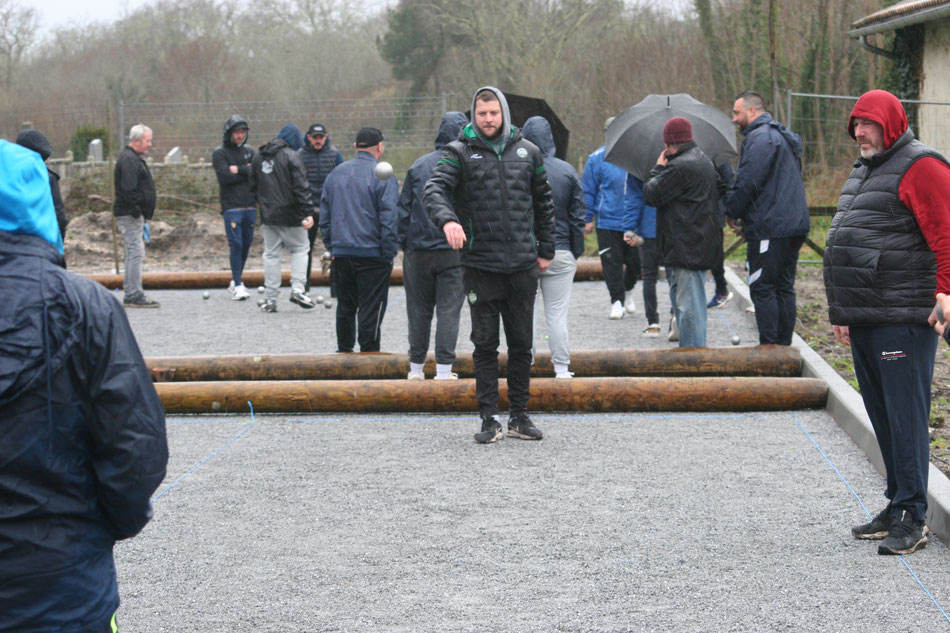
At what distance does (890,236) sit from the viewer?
15.4 ft

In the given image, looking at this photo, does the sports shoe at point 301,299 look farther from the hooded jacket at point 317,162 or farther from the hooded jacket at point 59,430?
the hooded jacket at point 59,430

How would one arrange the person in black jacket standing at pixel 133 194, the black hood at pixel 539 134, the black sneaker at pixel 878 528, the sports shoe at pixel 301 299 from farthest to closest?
the person in black jacket standing at pixel 133 194
the sports shoe at pixel 301 299
the black hood at pixel 539 134
the black sneaker at pixel 878 528

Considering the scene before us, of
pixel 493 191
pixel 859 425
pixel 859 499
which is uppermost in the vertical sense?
pixel 493 191

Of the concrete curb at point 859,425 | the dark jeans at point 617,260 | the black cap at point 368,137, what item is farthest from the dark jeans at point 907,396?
the dark jeans at point 617,260

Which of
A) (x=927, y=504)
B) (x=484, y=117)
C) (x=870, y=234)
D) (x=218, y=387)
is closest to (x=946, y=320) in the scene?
(x=870, y=234)

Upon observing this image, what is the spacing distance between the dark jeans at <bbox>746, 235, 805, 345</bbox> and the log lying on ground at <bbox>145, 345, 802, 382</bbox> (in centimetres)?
34

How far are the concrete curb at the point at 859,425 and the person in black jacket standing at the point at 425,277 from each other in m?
2.63

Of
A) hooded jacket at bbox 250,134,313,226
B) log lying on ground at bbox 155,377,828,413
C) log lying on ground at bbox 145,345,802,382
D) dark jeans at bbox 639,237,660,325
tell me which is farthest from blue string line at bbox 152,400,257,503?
hooded jacket at bbox 250,134,313,226

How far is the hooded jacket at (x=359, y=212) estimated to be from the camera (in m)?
8.89

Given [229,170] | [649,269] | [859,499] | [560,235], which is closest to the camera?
[859,499]

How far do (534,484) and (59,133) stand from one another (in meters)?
20.5

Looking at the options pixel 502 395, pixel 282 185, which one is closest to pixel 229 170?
pixel 282 185

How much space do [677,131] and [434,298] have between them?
86.0 inches

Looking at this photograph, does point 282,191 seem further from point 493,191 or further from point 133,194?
point 493,191
